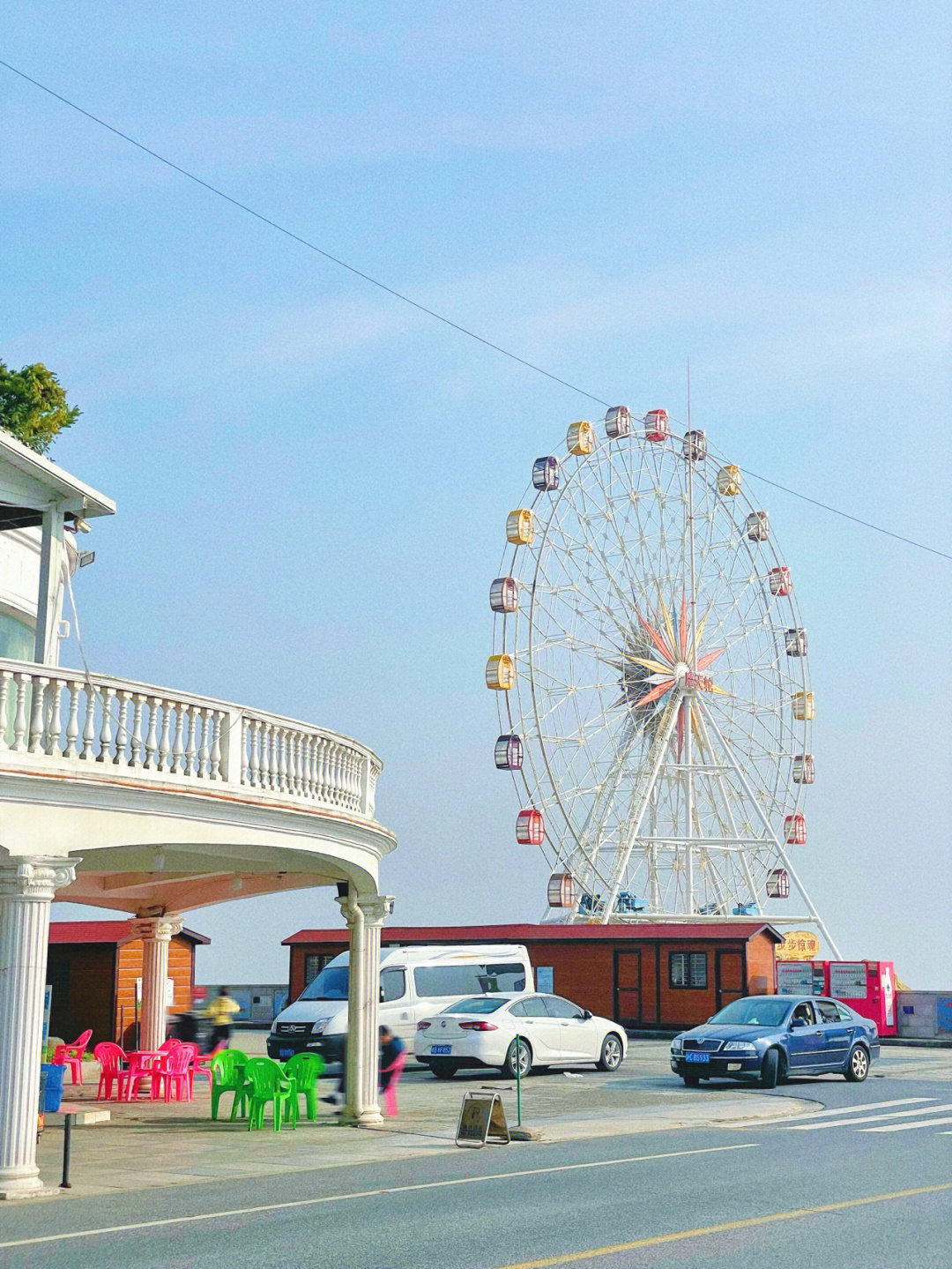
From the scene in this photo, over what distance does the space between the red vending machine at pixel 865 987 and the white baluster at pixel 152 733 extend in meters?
27.9

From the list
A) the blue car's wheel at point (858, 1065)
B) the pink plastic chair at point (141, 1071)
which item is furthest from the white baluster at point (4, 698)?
the blue car's wheel at point (858, 1065)

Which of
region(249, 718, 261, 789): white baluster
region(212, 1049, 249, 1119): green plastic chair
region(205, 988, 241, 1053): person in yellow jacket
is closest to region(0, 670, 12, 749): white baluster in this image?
region(249, 718, 261, 789): white baluster

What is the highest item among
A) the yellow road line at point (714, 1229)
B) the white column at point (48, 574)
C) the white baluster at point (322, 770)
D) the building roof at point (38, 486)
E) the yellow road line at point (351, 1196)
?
the building roof at point (38, 486)

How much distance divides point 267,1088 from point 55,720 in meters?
6.64

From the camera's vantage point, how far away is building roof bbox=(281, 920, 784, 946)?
129 ft

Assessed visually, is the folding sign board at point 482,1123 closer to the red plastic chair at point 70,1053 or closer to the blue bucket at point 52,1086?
the blue bucket at point 52,1086

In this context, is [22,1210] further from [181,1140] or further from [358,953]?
[358,953]

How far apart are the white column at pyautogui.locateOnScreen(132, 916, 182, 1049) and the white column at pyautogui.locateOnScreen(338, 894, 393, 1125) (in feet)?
20.3

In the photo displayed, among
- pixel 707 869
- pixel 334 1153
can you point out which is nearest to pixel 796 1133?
pixel 334 1153

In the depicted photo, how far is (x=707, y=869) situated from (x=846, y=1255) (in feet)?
141

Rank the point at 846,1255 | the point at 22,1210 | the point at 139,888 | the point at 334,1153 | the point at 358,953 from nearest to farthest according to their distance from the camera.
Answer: the point at 846,1255 < the point at 22,1210 < the point at 334,1153 < the point at 358,953 < the point at 139,888

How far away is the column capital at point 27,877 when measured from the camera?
1434cm

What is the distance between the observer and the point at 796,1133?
18.6 metres

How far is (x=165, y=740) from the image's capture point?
51.8 ft
